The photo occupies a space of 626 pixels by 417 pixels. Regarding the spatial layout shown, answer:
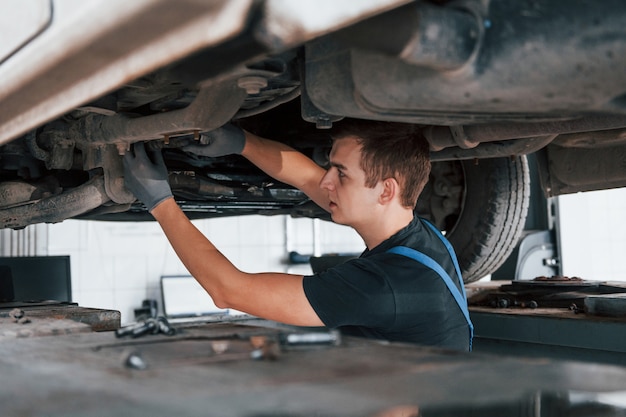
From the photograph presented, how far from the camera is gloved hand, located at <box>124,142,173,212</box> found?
71.5 inches

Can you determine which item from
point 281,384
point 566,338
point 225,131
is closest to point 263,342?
point 281,384

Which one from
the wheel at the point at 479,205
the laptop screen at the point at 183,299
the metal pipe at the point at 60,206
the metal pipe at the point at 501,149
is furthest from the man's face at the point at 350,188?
the laptop screen at the point at 183,299

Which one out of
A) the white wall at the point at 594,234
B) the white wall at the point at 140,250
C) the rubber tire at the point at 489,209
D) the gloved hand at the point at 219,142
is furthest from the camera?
the white wall at the point at 140,250

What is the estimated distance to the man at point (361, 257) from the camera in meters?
1.60

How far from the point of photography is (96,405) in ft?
2.70

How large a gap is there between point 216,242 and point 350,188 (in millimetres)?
5646

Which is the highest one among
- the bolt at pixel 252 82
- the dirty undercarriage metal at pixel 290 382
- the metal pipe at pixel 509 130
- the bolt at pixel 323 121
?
the bolt at pixel 252 82

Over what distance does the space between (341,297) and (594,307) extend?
4.23ft

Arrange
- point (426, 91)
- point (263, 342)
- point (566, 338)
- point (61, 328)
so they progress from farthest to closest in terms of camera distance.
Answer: point (566, 338) < point (61, 328) < point (263, 342) < point (426, 91)

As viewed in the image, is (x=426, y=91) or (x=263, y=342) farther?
(x=263, y=342)

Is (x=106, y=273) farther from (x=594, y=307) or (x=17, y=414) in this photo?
(x=17, y=414)

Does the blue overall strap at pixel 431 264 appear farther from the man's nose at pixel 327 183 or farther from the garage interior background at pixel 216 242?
the garage interior background at pixel 216 242

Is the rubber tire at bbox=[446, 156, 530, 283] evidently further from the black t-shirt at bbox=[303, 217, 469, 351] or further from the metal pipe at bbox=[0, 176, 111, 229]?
the metal pipe at bbox=[0, 176, 111, 229]

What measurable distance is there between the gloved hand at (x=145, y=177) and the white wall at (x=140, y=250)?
503cm
